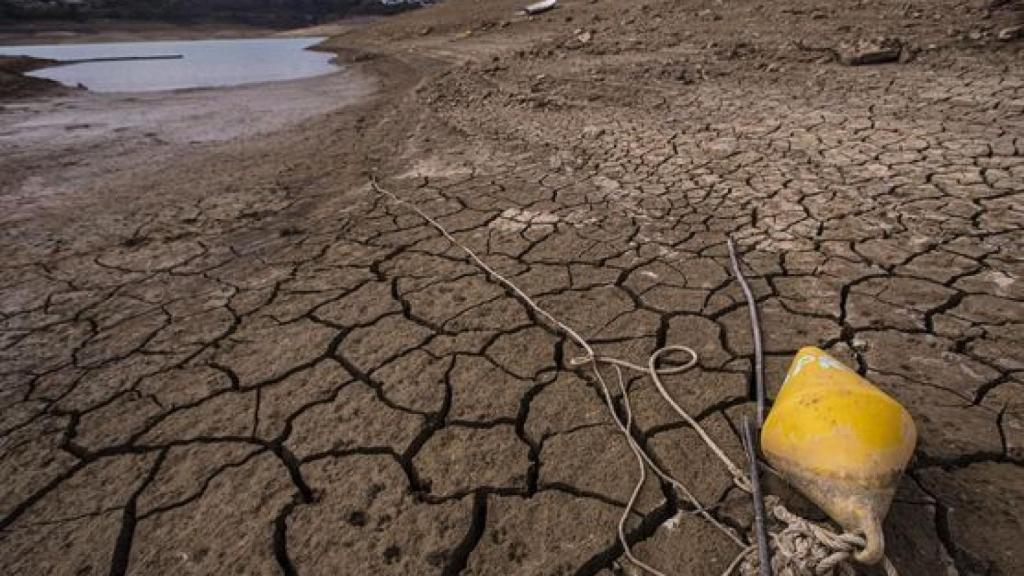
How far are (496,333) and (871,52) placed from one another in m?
5.64

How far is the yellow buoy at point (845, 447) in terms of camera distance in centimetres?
106

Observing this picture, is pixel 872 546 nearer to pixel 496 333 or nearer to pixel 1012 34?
pixel 496 333

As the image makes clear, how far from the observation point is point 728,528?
3.98 ft

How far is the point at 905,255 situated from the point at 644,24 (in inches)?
333

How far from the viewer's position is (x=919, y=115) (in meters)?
3.80

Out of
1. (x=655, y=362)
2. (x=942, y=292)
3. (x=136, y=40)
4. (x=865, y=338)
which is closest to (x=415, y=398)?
(x=655, y=362)

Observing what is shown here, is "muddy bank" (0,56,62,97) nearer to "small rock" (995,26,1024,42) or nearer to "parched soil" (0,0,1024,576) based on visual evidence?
"parched soil" (0,0,1024,576)

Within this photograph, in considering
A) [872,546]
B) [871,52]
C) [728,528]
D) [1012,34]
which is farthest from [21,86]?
[1012,34]

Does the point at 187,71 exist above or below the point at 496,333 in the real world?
below

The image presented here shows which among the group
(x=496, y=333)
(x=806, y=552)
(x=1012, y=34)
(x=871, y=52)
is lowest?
(x=496, y=333)

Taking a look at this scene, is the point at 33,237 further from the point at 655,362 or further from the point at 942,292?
the point at 942,292

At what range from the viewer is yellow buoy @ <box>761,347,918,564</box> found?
106 centimetres

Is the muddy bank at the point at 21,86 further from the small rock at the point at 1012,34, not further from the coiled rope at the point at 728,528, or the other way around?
the small rock at the point at 1012,34

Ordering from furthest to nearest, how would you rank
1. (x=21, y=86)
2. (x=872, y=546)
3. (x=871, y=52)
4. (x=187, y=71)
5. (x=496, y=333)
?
(x=187, y=71) < (x=21, y=86) < (x=871, y=52) < (x=496, y=333) < (x=872, y=546)
